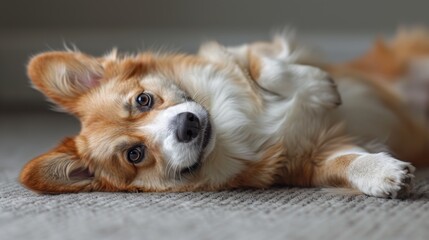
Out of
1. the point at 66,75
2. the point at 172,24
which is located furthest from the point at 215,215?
the point at 172,24

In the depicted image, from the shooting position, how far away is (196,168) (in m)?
1.72

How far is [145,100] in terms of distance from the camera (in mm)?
1755

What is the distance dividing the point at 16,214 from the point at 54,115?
6.83 ft

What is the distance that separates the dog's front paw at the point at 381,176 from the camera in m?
1.46

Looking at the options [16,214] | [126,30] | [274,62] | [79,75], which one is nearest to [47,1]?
[126,30]

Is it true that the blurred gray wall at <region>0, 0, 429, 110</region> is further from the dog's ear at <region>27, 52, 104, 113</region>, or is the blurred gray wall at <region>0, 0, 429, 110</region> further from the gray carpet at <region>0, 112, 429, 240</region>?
the gray carpet at <region>0, 112, 429, 240</region>

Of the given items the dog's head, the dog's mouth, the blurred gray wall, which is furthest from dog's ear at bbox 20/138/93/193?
the blurred gray wall

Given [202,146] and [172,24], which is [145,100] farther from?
[172,24]

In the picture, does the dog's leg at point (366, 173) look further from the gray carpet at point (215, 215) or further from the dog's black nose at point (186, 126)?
the dog's black nose at point (186, 126)

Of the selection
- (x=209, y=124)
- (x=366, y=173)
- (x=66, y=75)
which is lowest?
(x=366, y=173)

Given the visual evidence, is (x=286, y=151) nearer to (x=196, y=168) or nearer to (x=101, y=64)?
(x=196, y=168)

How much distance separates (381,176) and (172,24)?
2.22m

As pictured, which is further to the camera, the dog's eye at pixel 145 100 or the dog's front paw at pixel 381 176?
the dog's eye at pixel 145 100

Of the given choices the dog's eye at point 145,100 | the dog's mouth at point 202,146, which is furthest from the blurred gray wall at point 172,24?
the dog's mouth at point 202,146
